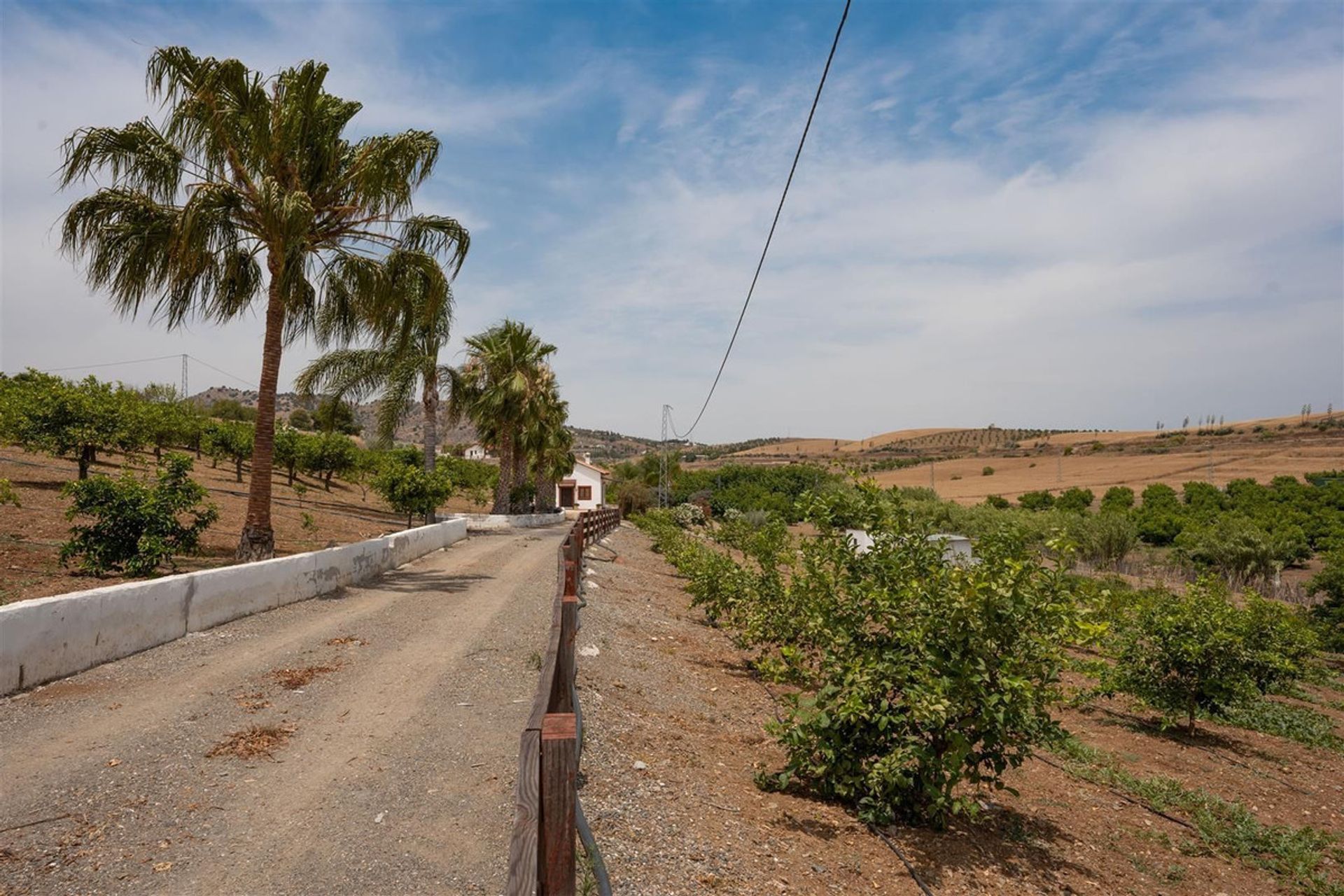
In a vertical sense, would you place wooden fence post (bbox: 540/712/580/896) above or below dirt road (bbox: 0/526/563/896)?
above

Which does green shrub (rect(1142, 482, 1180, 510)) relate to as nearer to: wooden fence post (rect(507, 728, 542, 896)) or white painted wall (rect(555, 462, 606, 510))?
white painted wall (rect(555, 462, 606, 510))

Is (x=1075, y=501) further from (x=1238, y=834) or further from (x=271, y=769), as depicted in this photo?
(x=271, y=769)

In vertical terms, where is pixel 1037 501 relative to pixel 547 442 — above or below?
below

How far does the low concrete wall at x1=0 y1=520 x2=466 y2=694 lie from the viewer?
6012 mm

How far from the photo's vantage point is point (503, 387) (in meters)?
29.6

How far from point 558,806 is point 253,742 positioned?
3.70 meters

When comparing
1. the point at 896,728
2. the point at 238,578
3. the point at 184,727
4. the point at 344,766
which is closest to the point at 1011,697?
the point at 896,728

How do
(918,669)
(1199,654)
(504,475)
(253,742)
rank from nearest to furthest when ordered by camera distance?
(918,669) < (253,742) < (1199,654) < (504,475)

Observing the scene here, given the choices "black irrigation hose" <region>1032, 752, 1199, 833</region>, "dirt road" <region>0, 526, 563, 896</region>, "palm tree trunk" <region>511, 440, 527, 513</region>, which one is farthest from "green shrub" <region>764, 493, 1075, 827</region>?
"palm tree trunk" <region>511, 440, 527, 513</region>

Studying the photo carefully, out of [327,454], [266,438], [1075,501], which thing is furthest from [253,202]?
[1075,501]

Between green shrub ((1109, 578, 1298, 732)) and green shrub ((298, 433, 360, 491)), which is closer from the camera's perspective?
green shrub ((1109, 578, 1298, 732))

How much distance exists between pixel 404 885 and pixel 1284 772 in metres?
9.09

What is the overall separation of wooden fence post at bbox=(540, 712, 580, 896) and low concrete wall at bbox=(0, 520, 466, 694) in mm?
5511

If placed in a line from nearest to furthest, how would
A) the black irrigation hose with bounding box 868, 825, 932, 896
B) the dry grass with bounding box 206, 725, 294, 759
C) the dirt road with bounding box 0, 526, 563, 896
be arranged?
the dirt road with bounding box 0, 526, 563, 896 < the black irrigation hose with bounding box 868, 825, 932, 896 < the dry grass with bounding box 206, 725, 294, 759
